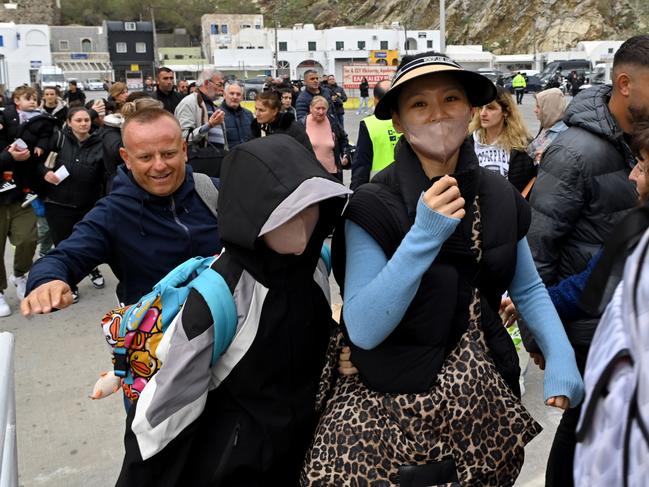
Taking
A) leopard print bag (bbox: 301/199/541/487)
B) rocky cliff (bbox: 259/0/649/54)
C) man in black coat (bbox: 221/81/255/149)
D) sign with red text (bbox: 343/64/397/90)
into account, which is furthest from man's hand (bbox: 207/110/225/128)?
rocky cliff (bbox: 259/0/649/54)

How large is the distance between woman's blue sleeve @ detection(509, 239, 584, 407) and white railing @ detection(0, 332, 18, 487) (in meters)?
1.50

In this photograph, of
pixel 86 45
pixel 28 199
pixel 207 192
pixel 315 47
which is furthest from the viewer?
pixel 86 45

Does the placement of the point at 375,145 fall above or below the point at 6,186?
above

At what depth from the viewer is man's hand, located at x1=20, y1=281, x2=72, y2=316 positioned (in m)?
1.79

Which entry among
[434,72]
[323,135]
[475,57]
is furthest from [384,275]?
[475,57]

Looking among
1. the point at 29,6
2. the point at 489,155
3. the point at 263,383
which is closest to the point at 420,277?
the point at 263,383

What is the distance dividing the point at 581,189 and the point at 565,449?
986 mm

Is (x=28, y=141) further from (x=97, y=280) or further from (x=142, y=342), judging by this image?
(x=142, y=342)

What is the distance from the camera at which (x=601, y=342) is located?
1.01 metres

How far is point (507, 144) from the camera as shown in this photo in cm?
448

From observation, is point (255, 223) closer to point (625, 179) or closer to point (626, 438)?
point (626, 438)

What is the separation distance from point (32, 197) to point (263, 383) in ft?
17.2

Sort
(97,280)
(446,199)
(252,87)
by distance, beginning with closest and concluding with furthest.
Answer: (446,199)
(97,280)
(252,87)

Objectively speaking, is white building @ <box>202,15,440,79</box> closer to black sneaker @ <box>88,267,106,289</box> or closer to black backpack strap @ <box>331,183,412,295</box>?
black sneaker @ <box>88,267,106,289</box>
